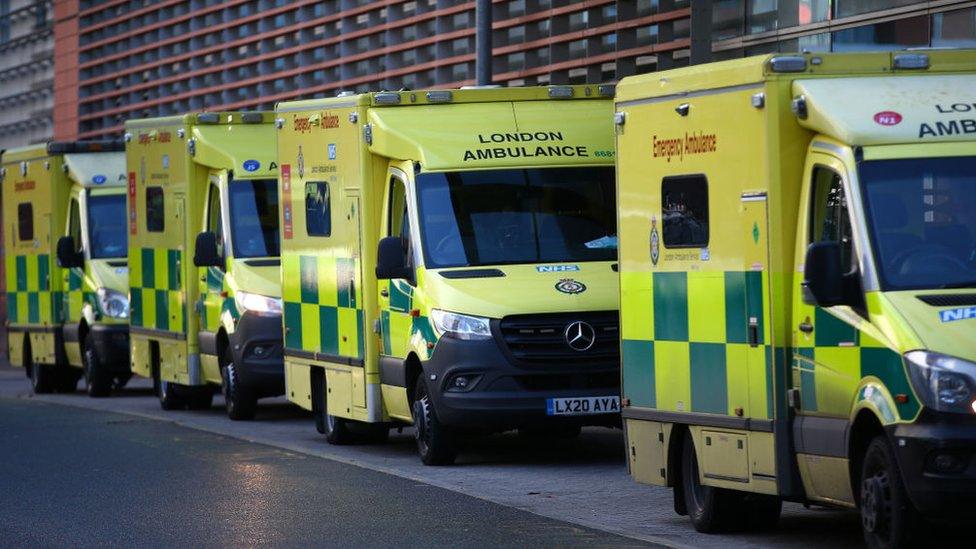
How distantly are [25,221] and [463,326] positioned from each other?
14101 millimetres

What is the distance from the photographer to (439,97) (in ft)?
53.1

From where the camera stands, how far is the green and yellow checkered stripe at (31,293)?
26734mm

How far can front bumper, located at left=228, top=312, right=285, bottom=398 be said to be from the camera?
20234 mm

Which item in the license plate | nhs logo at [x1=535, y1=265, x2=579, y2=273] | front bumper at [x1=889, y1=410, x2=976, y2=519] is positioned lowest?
the license plate

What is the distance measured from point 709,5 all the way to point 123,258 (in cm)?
855

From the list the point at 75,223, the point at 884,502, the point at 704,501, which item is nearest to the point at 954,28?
the point at 704,501

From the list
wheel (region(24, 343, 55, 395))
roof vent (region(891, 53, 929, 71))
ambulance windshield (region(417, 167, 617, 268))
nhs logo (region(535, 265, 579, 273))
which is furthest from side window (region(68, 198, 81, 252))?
roof vent (region(891, 53, 929, 71))

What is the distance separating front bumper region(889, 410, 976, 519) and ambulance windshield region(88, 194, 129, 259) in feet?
58.1

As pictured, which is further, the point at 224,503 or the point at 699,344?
the point at 224,503

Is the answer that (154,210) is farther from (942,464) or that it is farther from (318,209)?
(942,464)

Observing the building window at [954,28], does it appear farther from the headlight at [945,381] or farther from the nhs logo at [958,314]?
the headlight at [945,381]

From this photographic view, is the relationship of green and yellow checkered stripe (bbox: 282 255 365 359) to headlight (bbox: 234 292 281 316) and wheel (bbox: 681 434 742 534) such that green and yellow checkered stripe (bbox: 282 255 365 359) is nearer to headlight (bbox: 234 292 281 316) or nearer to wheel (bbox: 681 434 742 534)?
headlight (bbox: 234 292 281 316)

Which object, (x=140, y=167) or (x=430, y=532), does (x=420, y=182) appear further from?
(x=140, y=167)

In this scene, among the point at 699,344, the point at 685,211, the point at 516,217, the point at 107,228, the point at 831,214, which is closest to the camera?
the point at 831,214
